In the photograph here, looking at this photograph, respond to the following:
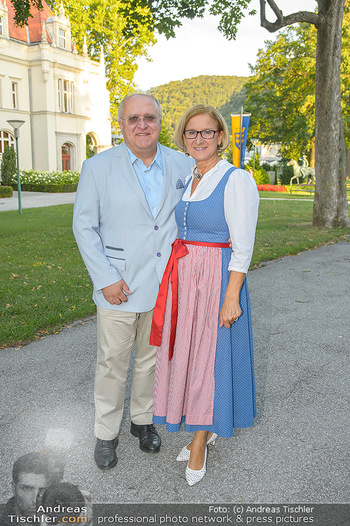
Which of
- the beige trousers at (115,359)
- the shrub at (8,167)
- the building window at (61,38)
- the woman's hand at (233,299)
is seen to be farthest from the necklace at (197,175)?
the building window at (61,38)

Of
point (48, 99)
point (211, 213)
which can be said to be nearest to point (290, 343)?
point (211, 213)

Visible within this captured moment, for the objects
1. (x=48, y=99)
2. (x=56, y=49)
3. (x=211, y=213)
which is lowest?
(x=211, y=213)

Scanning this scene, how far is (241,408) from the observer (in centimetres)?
272

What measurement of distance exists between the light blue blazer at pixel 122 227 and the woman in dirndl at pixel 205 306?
0.38ft

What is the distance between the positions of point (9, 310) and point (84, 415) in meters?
2.67

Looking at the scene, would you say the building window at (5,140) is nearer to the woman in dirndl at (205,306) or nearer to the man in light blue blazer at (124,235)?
the man in light blue blazer at (124,235)

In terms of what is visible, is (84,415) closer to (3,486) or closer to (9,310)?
(3,486)

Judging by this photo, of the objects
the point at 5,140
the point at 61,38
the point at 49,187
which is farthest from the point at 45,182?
the point at 61,38

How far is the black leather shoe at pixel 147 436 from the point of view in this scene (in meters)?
2.95

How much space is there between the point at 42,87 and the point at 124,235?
112 ft

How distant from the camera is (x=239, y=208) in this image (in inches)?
96.5

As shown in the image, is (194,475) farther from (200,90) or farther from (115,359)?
(200,90)

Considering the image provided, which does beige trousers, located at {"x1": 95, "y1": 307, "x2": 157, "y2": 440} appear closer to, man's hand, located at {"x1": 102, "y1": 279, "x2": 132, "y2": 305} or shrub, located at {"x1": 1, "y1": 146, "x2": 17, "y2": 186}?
man's hand, located at {"x1": 102, "y1": 279, "x2": 132, "y2": 305}

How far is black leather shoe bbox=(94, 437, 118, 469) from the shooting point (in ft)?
9.09
